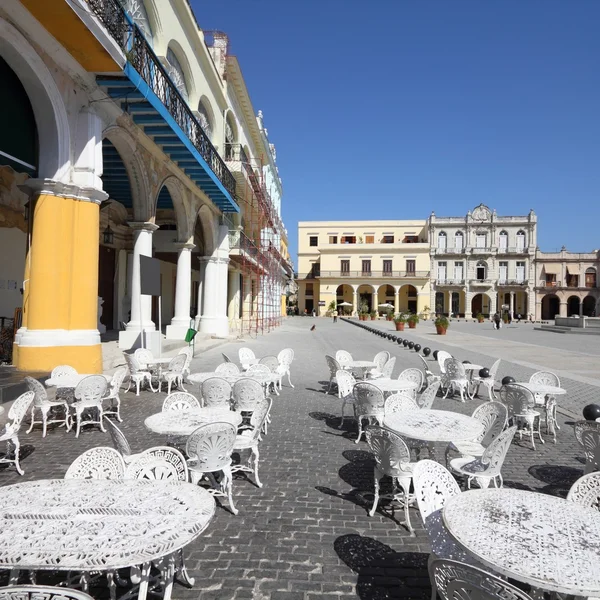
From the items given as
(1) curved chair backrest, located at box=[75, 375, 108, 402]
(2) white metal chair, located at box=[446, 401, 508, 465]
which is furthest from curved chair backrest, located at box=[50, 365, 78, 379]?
(2) white metal chair, located at box=[446, 401, 508, 465]

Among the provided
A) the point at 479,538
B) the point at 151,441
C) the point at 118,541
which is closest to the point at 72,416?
the point at 151,441

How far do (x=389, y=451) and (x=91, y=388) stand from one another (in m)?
4.27

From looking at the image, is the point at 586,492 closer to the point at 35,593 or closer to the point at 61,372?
the point at 35,593

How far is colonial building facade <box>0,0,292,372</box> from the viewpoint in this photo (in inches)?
267

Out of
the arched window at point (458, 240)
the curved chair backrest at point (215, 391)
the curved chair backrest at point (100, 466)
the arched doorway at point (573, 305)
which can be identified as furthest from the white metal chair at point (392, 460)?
the arched doorway at point (573, 305)


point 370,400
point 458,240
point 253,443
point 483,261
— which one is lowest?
A: point 253,443

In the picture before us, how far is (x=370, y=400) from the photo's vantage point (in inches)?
213

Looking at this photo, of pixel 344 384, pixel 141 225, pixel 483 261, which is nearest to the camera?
pixel 344 384

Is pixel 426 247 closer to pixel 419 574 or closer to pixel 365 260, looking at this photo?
pixel 365 260

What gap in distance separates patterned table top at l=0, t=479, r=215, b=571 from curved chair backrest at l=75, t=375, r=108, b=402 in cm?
327

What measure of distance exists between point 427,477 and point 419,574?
61 centimetres

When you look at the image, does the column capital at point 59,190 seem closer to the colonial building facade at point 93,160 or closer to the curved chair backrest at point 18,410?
the colonial building facade at point 93,160

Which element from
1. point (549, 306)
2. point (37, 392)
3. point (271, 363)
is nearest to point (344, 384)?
point (271, 363)

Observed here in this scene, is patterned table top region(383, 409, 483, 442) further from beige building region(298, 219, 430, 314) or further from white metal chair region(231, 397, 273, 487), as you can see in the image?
beige building region(298, 219, 430, 314)
